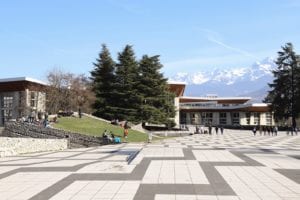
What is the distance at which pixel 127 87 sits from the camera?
6228 centimetres

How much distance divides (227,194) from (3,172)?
27.7ft

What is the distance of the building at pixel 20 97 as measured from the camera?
228ft

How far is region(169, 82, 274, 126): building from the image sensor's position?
102 metres

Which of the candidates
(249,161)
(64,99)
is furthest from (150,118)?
(249,161)

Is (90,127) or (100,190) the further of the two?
(90,127)

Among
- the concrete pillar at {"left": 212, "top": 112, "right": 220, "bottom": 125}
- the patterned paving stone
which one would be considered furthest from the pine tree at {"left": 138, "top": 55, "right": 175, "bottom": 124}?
the concrete pillar at {"left": 212, "top": 112, "right": 220, "bottom": 125}

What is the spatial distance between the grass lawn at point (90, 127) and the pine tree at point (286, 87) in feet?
137

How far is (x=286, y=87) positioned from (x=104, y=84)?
36756 mm

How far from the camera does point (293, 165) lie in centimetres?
1680

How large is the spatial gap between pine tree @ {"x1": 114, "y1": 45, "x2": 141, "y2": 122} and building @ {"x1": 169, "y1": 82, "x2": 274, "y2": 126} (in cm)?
3345

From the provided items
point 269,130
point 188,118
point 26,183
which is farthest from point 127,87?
point 188,118

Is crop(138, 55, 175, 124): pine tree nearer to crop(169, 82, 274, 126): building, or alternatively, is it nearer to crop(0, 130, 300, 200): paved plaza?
crop(169, 82, 274, 126): building

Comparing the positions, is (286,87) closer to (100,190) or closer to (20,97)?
(20,97)

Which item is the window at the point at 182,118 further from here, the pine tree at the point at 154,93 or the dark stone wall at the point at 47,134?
the dark stone wall at the point at 47,134
